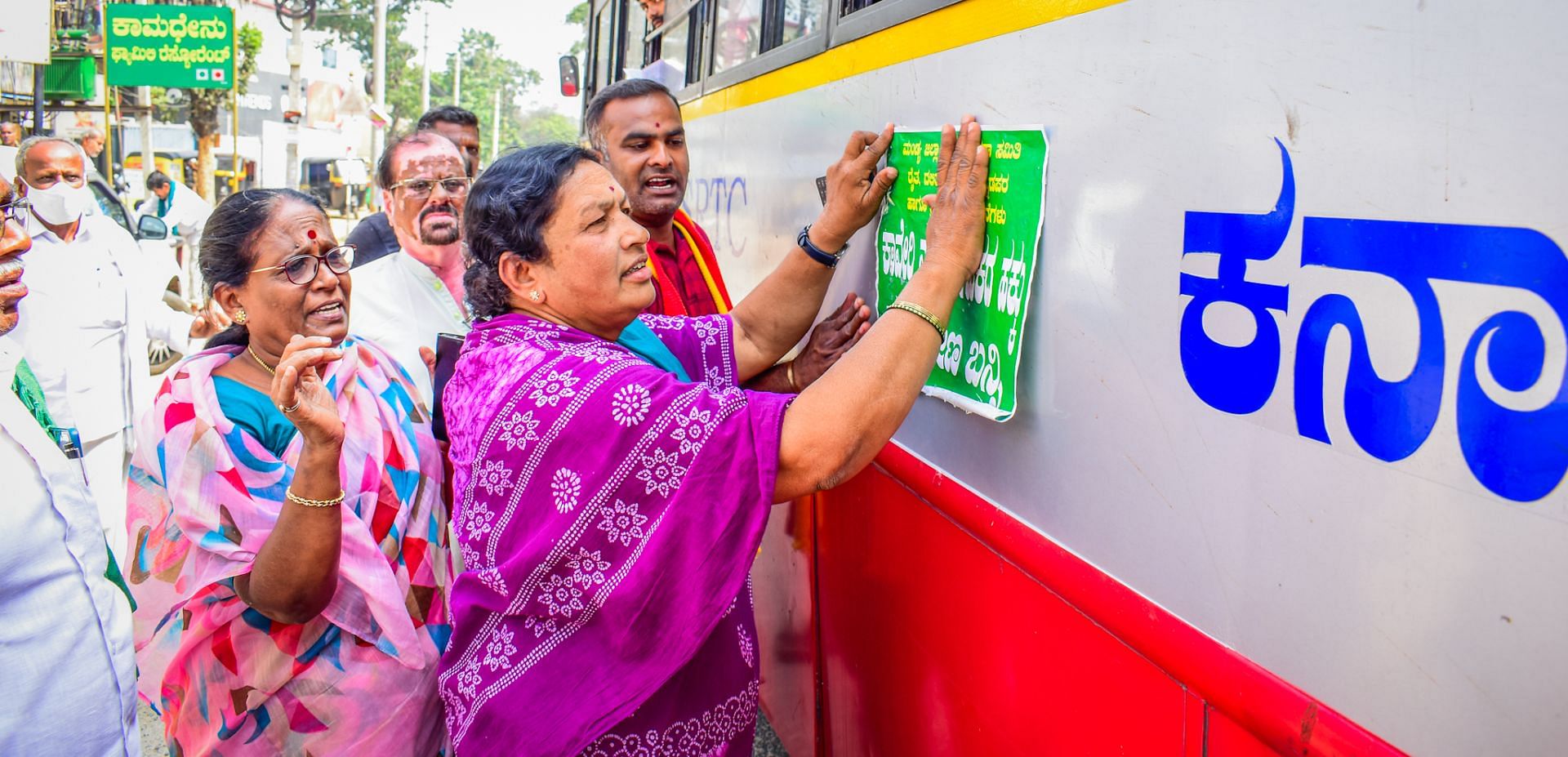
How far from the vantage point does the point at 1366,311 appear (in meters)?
0.98

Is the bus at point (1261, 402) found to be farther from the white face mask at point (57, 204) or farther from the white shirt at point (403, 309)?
the white face mask at point (57, 204)

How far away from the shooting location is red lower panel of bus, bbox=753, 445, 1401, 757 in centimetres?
119

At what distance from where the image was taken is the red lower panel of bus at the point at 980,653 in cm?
119

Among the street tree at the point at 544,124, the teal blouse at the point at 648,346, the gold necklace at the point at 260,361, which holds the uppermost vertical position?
the street tree at the point at 544,124

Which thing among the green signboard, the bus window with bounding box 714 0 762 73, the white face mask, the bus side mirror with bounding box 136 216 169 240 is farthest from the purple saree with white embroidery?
the green signboard

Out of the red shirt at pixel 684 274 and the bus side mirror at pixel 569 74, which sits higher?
the bus side mirror at pixel 569 74

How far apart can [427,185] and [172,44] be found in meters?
13.3

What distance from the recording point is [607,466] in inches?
60.2

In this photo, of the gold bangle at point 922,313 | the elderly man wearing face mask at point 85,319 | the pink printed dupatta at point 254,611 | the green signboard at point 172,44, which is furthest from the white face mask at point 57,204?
the green signboard at point 172,44

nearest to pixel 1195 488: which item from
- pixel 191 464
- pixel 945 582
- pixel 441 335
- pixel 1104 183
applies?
pixel 1104 183

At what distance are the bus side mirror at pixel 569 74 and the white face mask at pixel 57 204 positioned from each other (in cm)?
380

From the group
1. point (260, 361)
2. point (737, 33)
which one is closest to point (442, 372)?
point (260, 361)

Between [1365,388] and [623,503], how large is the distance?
3.15 feet

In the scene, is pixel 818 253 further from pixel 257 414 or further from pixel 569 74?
pixel 569 74
